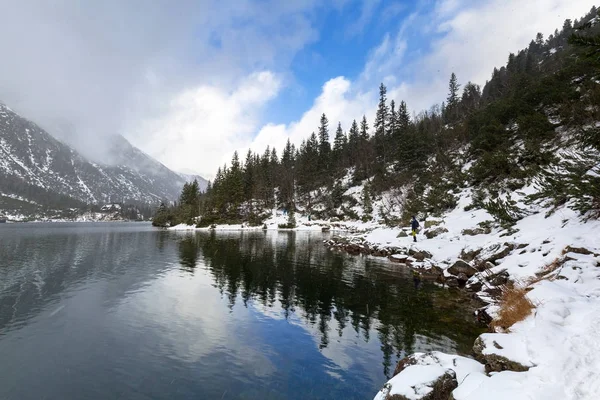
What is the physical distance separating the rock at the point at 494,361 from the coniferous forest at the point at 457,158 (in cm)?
1011

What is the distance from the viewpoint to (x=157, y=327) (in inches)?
480

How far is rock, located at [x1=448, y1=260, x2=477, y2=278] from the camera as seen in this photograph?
61.0ft

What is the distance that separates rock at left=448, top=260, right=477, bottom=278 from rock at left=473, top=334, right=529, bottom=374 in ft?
41.1

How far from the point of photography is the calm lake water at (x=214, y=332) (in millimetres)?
8234

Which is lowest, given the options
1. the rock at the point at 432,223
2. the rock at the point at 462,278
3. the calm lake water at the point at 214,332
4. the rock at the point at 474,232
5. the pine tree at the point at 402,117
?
the calm lake water at the point at 214,332

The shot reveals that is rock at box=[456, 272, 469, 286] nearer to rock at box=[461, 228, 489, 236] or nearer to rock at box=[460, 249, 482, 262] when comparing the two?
rock at box=[460, 249, 482, 262]

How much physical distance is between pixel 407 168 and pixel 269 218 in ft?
146

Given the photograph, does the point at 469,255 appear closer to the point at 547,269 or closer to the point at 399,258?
the point at 399,258

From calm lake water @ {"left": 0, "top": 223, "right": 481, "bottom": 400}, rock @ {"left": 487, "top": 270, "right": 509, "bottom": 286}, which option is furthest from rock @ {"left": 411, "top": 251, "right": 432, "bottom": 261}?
rock @ {"left": 487, "top": 270, "right": 509, "bottom": 286}

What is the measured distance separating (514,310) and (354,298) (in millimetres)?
8392

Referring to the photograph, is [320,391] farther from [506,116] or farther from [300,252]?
[506,116]

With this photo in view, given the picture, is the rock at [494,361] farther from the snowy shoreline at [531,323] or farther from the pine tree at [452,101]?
the pine tree at [452,101]

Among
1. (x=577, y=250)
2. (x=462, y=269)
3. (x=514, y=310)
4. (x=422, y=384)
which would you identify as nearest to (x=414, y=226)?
(x=462, y=269)

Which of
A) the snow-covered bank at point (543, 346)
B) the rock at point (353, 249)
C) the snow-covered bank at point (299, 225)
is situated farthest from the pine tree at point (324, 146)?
the snow-covered bank at point (543, 346)
